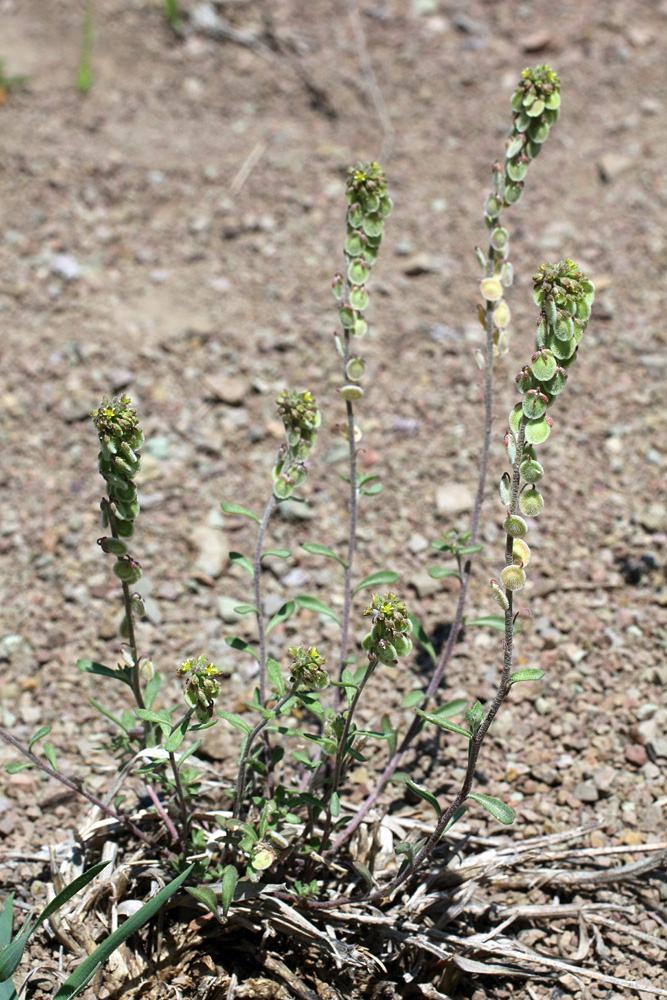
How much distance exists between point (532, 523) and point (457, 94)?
140 inches

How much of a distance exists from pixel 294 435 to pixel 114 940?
140 centimetres

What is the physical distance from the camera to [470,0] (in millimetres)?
6375

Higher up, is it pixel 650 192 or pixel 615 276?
pixel 650 192

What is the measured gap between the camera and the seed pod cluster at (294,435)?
2.37m

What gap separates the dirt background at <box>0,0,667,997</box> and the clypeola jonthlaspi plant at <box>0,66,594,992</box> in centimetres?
45

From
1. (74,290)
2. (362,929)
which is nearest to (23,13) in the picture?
(74,290)

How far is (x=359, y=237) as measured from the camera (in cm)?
248

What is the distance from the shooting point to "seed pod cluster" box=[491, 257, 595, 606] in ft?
6.22

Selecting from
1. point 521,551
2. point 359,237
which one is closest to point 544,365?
point 521,551

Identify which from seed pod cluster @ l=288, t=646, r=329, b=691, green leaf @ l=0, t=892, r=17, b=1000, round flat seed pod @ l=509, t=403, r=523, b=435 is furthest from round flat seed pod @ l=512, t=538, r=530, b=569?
green leaf @ l=0, t=892, r=17, b=1000

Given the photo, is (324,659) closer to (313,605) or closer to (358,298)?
(313,605)

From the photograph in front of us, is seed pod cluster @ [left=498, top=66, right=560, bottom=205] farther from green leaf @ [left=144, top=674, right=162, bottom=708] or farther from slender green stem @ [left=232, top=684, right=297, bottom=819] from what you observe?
green leaf @ [left=144, top=674, right=162, bottom=708]

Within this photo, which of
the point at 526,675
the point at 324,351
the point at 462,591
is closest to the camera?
the point at 526,675

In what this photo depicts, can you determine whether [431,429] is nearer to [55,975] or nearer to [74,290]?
[74,290]
